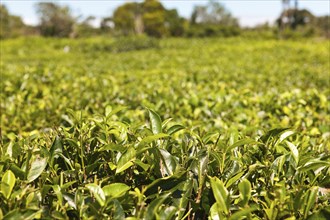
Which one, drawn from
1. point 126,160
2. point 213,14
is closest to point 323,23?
point 213,14

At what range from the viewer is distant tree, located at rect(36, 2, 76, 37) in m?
39.3

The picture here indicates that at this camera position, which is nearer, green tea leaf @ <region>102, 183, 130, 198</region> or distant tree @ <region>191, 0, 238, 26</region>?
green tea leaf @ <region>102, 183, 130, 198</region>

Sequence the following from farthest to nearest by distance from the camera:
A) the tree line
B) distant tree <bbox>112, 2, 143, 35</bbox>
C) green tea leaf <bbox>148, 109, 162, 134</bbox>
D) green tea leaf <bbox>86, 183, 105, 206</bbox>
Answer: distant tree <bbox>112, 2, 143, 35</bbox>, the tree line, green tea leaf <bbox>148, 109, 162, 134</bbox>, green tea leaf <bbox>86, 183, 105, 206</bbox>

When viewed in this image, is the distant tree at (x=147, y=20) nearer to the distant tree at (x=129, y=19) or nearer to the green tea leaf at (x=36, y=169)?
the distant tree at (x=129, y=19)

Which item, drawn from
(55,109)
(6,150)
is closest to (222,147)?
(6,150)

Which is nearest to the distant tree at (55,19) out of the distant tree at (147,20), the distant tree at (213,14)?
the distant tree at (147,20)

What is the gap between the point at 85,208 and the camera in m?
1.19

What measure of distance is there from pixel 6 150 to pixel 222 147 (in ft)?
3.28

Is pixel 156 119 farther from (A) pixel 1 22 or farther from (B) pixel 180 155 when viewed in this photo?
(A) pixel 1 22

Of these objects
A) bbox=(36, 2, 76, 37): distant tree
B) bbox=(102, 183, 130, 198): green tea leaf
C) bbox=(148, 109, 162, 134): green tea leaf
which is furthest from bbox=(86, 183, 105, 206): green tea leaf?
bbox=(36, 2, 76, 37): distant tree

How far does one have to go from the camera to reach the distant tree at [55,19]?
39347mm

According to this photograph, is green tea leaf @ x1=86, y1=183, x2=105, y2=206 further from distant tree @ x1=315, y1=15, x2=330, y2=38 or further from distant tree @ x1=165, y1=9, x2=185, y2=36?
distant tree @ x1=315, y1=15, x2=330, y2=38

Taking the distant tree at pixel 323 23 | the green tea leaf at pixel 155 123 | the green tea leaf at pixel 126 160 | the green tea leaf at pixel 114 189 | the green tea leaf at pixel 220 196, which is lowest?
the green tea leaf at pixel 220 196

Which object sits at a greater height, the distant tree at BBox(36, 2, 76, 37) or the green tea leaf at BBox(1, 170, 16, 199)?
the distant tree at BBox(36, 2, 76, 37)
